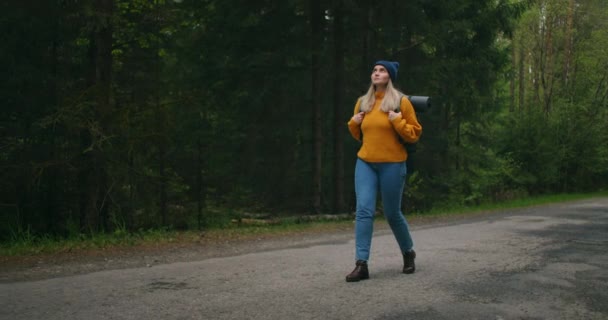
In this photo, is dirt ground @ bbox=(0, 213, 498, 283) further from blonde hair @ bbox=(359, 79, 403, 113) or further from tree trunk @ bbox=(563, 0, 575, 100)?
tree trunk @ bbox=(563, 0, 575, 100)

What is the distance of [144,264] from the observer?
21.1 feet

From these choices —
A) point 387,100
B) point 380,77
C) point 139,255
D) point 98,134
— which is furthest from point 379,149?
point 98,134

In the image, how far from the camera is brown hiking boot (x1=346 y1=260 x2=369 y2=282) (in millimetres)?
5168

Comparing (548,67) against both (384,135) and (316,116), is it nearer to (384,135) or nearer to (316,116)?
(316,116)

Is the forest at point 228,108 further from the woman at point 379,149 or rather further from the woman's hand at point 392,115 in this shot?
the woman's hand at point 392,115

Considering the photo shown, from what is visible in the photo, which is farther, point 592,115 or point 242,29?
point 592,115

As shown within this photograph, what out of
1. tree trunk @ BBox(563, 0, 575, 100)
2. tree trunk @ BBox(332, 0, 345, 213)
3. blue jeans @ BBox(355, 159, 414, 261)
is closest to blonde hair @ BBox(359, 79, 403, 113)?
blue jeans @ BBox(355, 159, 414, 261)

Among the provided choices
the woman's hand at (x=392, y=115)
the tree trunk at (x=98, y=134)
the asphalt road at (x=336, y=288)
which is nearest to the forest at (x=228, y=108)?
the tree trunk at (x=98, y=134)

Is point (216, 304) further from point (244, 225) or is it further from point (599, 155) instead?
point (599, 155)

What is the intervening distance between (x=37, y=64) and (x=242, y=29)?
19.5ft

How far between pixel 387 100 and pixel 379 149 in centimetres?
49

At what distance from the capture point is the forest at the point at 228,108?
10477mm

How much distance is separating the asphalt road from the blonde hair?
1.67 meters

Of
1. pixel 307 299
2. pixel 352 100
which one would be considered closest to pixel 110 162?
pixel 307 299
